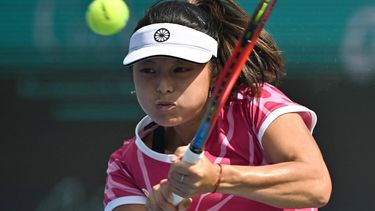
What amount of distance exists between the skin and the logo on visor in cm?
5

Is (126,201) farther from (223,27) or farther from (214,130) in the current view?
(223,27)

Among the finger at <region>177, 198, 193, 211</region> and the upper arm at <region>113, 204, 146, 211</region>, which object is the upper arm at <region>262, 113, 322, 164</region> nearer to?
the finger at <region>177, 198, 193, 211</region>

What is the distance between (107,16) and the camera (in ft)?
9.39

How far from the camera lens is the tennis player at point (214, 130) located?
1556 millimetres

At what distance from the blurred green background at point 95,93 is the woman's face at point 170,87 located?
1241 millimetres

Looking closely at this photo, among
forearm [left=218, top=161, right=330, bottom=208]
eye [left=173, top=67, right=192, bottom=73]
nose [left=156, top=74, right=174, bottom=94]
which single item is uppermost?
eye [left=173, top=67, right=192, bottom=73]

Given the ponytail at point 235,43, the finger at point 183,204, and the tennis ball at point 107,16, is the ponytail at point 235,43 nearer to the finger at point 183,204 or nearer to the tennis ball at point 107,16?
the finger at point 183,204

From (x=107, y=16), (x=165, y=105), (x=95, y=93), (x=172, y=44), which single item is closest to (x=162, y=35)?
(x=172, y=44)

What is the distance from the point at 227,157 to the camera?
182cm

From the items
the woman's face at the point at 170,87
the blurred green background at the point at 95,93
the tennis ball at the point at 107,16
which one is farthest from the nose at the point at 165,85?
the blurred green background at the point at 95,93

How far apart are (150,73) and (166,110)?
0.09 metres

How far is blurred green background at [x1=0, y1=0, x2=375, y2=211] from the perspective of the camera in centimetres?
291

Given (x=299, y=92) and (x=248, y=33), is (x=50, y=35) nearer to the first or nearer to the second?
(x=299, y=92)

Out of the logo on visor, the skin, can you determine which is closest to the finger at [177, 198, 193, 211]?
the skin
